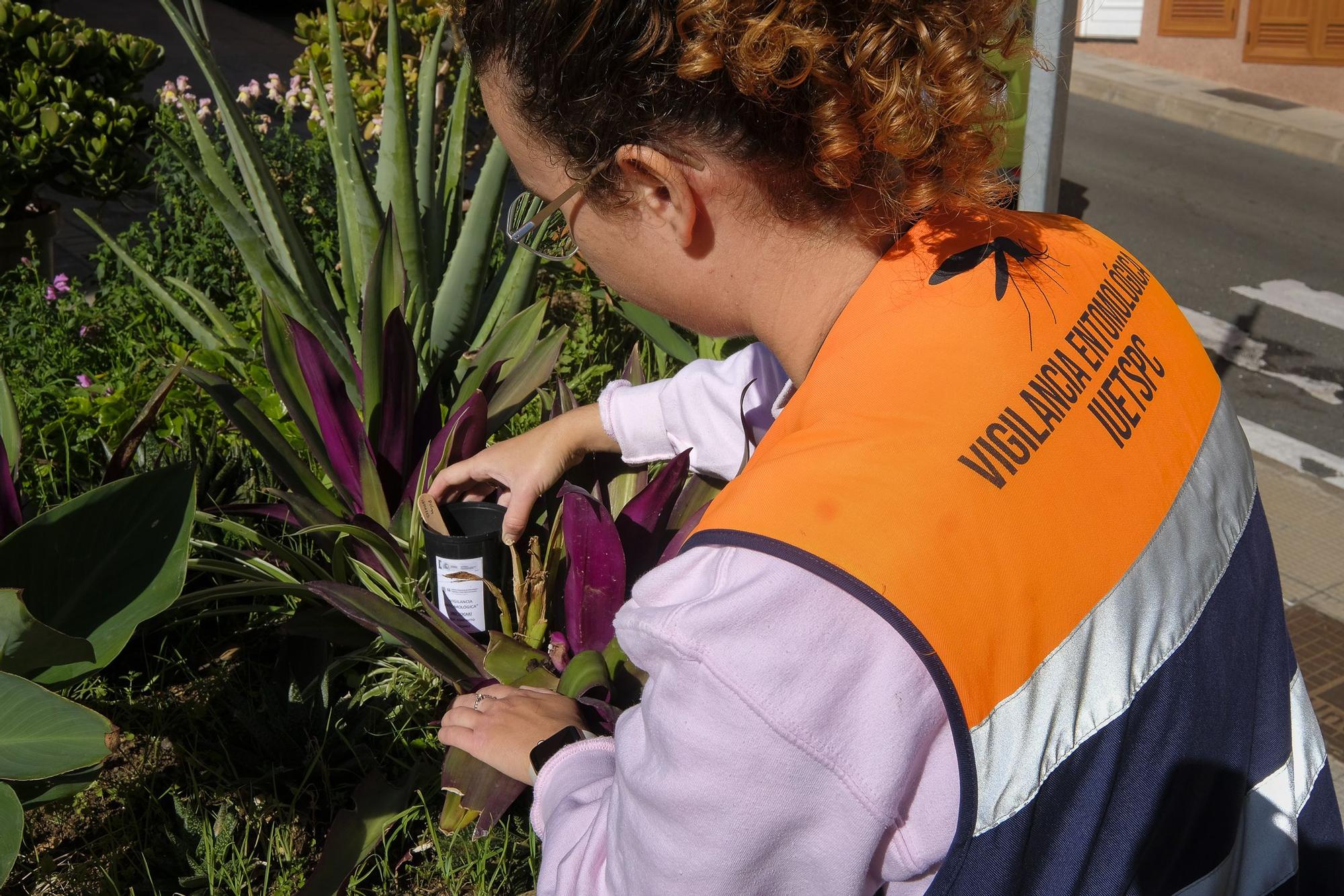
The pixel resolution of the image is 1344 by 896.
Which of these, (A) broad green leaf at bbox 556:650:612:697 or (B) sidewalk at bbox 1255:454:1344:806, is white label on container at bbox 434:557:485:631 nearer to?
(A) broad green leaf at bbox 556:650:612:697

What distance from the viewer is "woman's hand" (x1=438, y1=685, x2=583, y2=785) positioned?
1.34m

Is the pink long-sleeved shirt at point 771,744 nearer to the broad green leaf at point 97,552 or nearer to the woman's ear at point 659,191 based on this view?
the woman's ear at point 659,191

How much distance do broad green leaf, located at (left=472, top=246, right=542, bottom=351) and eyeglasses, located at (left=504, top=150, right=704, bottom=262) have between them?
4.98 feet

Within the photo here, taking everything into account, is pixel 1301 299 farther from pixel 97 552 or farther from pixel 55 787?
pixel 55 787

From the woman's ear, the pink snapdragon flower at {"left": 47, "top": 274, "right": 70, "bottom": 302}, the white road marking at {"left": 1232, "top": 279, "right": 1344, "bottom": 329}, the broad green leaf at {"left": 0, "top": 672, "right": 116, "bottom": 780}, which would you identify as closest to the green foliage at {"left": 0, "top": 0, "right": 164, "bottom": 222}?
the pink snapdragon flower at {"left": 47, "top": 274, "right": 70, "bottom": 302}

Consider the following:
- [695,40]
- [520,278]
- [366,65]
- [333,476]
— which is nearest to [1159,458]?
[695,40]

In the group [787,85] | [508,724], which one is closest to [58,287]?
[508,724]

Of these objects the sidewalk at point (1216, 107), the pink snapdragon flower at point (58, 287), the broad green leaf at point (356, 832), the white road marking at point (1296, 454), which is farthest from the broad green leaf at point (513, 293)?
the sidewalk at point (1216, 107)

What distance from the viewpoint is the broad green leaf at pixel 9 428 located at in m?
2.04

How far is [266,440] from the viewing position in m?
2.22

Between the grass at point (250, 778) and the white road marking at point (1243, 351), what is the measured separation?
442 cm

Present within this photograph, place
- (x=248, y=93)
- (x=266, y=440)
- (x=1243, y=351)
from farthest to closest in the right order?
(x=1243, y=351) → (x=248, y=93) → (x=266, y=440)

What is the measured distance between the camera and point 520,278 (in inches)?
122

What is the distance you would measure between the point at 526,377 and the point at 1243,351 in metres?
4.75
